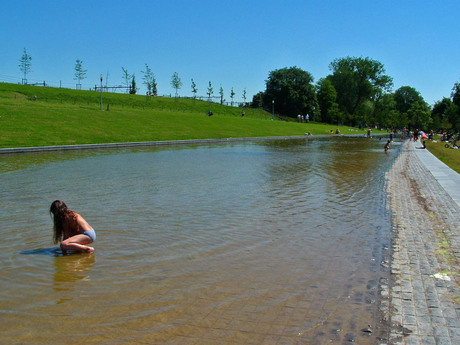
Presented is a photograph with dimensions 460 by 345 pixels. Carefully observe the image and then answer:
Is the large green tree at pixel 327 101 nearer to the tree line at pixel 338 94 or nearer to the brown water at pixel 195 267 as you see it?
the tree line at pixel 338 94

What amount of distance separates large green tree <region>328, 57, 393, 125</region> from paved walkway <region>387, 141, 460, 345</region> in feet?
320

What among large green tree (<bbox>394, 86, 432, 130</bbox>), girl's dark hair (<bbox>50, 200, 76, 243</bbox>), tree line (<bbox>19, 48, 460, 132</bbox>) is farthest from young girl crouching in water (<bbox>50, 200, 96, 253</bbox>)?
large green tree (<bbox>394, 86, 432, 130</bbox>)

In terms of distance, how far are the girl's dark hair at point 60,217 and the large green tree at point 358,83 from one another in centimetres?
10312

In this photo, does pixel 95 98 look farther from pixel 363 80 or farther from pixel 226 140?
pixel 363 80

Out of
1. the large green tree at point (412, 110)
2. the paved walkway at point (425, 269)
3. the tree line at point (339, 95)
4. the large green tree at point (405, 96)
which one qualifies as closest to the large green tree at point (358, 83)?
the tree line at point (339, 95)

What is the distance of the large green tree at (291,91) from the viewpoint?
10325cm

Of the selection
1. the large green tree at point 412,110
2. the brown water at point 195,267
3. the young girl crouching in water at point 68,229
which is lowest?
the brown water at point 195,267

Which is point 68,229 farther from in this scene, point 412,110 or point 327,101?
point 412,110

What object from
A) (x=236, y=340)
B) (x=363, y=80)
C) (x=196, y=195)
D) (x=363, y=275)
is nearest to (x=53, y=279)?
(x=236, y=340)

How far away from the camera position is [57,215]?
6.56 m

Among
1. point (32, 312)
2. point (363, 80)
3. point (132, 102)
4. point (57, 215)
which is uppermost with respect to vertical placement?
point (363, 80)

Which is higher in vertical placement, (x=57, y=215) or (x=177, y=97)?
(x=177, y=97)

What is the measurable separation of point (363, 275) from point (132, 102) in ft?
235

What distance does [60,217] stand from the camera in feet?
21.6
